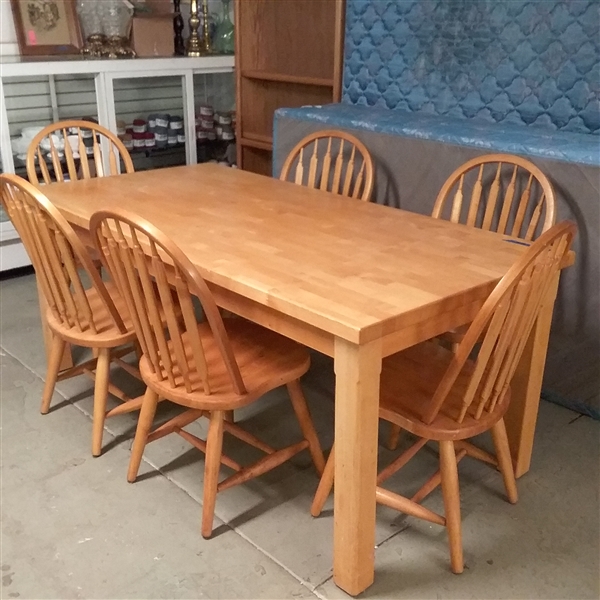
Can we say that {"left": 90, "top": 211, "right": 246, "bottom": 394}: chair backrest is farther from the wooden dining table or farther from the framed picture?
the framed picture

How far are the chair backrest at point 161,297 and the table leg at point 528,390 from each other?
81 centimetres

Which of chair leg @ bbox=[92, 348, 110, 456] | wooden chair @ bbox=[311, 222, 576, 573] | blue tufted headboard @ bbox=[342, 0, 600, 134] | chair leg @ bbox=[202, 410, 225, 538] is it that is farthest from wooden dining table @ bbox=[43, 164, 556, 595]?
blue tufted headboard @ bbox=[342, 0, 600, 134]

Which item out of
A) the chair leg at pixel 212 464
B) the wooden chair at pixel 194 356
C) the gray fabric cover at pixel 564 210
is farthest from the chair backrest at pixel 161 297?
the gray fabric cover at pixel 564 210

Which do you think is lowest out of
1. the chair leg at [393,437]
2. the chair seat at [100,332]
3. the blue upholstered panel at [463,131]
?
the chair leg at [393,437]

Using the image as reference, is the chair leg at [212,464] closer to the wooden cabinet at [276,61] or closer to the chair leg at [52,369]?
the chair leg at [52,369]

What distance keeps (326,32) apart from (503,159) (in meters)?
1.73

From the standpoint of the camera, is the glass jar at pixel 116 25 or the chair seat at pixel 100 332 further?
the glass jar at pixel 116 25

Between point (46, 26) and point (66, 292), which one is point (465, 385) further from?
point (46, 26)

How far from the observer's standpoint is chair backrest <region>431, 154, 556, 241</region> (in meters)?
2.12

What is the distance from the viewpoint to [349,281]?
1.55 metres

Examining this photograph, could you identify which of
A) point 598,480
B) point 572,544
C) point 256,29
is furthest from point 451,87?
point 572,544

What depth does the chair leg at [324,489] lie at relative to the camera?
176 cm

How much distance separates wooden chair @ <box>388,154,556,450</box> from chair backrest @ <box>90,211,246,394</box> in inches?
30.1

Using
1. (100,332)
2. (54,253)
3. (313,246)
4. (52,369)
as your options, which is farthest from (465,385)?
(52,369)
